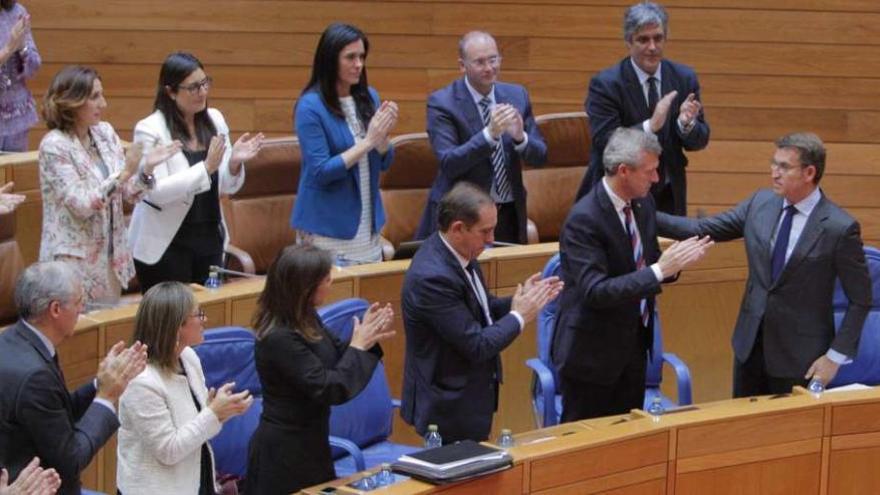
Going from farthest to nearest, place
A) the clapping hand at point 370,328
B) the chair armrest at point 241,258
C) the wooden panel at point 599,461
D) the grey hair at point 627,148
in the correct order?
the chair armrest at point 241,258
the grey hair at point 627,148
the wooden panel at point 599,461
the clapping hand at point 370,328

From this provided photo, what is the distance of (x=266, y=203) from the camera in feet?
19.5

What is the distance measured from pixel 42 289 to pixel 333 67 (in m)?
1.93

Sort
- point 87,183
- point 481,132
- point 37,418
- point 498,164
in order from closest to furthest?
point 37,418
point 87,183
point 481,132
point 498,164

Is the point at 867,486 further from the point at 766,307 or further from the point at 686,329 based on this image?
the point at 686,329

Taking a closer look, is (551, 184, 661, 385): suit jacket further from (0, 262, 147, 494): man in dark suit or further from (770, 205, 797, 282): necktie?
(0, 262, 147, 494): man in dark suit

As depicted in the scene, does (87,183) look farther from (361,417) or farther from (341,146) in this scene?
(361,417)

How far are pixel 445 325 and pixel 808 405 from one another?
1123mm

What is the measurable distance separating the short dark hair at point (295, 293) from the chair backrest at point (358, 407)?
0.75m

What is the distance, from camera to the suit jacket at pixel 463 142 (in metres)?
5.19

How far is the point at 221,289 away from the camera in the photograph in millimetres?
4746

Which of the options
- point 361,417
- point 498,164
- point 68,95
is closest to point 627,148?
point 361,417

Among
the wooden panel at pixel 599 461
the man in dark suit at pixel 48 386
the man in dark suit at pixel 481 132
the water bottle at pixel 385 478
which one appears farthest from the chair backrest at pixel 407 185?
the man in dark suit at pixel 48 386

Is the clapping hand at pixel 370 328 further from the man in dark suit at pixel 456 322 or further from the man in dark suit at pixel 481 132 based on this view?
the man in dark suit at pixel 481 132

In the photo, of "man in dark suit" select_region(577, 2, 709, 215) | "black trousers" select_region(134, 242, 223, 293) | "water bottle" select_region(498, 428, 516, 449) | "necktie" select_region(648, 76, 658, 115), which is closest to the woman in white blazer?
"water bottle" select_region(498, 428, 516, 449)
